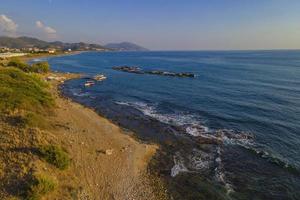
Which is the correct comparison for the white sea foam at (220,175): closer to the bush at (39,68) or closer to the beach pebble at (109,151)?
the beach pebble at (109,151)

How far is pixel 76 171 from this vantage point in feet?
69.9

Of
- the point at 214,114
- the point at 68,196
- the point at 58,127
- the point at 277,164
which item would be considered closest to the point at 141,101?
the point at 214,114

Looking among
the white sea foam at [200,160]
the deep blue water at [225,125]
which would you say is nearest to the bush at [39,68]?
the deep blue water at [225,125]

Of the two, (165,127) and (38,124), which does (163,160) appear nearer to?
(165,127)

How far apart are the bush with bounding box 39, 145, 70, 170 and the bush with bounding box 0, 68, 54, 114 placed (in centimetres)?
1219

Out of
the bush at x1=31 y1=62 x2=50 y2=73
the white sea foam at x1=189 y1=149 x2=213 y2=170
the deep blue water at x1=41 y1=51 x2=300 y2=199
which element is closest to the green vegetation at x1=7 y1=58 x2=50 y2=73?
the bush at x1=31 y1=62 x2=50 y2=73

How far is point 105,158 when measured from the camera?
2522 cm

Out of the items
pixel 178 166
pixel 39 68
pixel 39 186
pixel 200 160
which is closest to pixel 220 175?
pixel 200 160

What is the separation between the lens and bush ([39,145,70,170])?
67.4 ft

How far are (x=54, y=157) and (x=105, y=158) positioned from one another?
5.67 meters

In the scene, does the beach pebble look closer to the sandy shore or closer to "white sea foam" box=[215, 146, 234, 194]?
the sandy shore

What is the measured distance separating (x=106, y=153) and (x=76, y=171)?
5.21m

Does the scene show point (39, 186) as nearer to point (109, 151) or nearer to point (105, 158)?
point (105, 158)

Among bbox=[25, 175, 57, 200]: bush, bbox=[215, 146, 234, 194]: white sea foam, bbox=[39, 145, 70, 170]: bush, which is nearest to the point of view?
bbox=[25, 175, 57, 200]: bush
